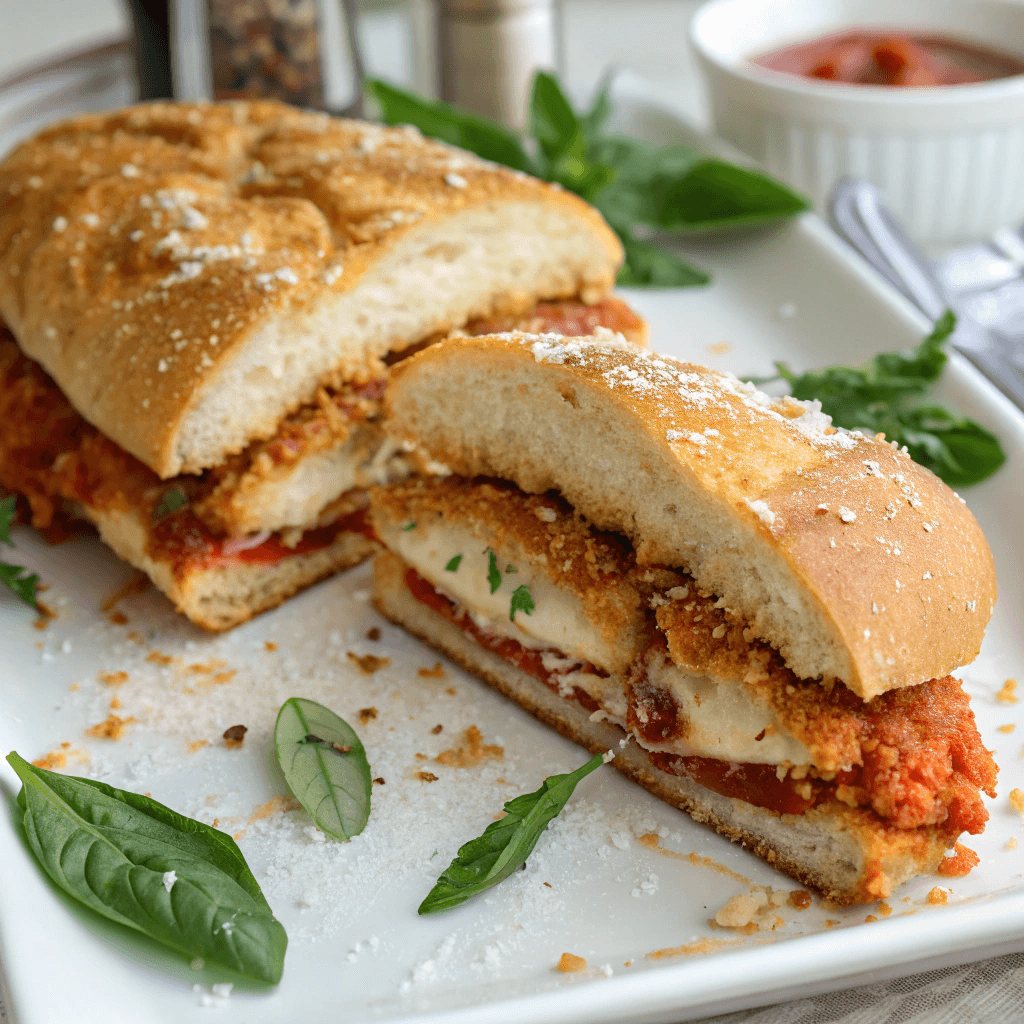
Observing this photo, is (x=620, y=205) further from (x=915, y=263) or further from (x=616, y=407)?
(x=616, y=407)

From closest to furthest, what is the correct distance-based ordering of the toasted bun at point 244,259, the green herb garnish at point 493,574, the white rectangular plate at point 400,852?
the white rectangular plate at point 400,852
the green herb garnish at point 493,574
the toasted bun at point 244,259

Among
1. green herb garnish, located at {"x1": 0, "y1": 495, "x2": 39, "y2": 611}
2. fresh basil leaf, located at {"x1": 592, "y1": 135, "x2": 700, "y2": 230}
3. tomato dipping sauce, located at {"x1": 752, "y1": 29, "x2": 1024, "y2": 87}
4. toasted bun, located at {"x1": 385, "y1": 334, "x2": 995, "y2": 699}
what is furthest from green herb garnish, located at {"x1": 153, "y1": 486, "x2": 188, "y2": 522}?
tomato dipping sauce, located at {"x1": 752, "y1": 29, "x2": 1024, "y2": 87}

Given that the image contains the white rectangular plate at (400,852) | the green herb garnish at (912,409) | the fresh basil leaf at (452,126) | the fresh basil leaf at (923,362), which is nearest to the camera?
the white rectangular plate at (400,852)

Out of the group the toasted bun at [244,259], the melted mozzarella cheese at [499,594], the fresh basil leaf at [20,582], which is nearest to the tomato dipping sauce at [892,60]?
the toasted bun at [244,259]

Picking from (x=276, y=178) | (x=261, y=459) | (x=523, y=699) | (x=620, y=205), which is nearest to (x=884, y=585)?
(x=523, y=699)

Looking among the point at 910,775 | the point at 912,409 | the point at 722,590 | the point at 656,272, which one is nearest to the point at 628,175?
the point at 656,272

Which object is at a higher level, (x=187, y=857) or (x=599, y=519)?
(x=599, y=519)

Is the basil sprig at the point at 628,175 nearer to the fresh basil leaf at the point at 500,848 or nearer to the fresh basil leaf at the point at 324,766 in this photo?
the fresh basil leaf at the point at 324,766
